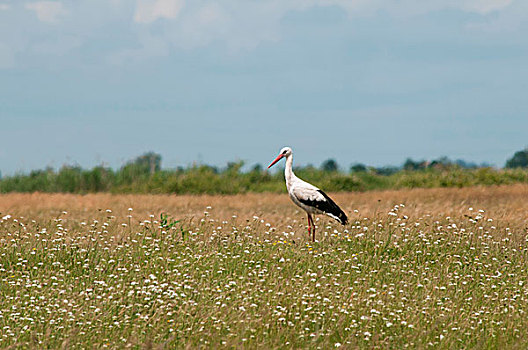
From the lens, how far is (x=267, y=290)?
865 centimetres

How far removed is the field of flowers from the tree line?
17.0 meters

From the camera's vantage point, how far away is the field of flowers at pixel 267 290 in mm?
6941

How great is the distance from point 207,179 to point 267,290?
2314cm

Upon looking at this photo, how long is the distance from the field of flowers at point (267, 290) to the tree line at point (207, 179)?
17042 millimetres

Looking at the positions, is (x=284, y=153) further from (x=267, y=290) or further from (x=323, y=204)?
(x=267, y=290)

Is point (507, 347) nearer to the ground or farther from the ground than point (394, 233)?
nearer to the ground

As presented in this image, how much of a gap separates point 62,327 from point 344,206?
53.7 ft

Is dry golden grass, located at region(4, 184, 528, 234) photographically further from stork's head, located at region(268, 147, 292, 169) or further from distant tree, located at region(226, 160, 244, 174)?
distant tree, located at region(226, 160, 244, 174)

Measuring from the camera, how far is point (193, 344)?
668cm

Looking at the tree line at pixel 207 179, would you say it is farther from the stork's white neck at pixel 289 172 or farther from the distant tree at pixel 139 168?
the stork's white neck at pixel 289 172

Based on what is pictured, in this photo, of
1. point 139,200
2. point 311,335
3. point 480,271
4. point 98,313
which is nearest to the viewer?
point 311,335

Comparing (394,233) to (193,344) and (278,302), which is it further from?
(193,344)

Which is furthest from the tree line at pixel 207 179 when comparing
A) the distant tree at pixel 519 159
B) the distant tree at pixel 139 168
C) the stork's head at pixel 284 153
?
the distant tree at pixel 519 159

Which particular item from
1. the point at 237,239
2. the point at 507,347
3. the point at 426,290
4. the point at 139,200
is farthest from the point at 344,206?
the point at 507,347
